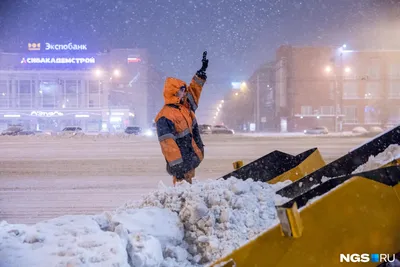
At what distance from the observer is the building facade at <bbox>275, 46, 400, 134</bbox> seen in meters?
59.9

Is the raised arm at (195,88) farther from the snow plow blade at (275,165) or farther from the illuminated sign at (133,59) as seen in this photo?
the illuminated sign at (133,59)

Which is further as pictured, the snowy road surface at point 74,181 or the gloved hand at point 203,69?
the snowy road surface at point 74,181

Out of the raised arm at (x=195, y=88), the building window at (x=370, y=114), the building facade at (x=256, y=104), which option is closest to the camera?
the raised arm at (x=195, y=88)

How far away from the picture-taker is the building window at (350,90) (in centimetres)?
6075

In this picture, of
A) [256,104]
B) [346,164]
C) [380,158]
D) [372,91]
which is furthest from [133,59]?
[380,158]

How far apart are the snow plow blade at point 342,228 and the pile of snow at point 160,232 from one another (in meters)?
0.64

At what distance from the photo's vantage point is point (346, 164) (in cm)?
344

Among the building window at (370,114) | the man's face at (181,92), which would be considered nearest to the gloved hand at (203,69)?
the man's face at (181,92)

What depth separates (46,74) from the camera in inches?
2628

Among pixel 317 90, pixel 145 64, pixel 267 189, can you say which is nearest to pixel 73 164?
pixel 267 189

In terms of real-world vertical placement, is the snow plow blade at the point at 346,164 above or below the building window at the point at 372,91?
below

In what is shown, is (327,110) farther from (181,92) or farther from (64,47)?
(181,92)

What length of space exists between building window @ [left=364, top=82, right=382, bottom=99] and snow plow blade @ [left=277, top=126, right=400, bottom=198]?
202 ft

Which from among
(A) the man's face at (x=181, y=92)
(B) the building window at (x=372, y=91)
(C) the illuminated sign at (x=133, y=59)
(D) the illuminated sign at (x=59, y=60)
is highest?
(C) the illuminated sign at (x=133, y=59)
